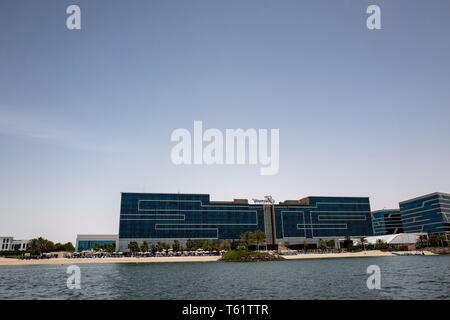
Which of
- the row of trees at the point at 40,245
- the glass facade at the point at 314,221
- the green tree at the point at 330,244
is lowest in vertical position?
the green tree at the point at 330,244

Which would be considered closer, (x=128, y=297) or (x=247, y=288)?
(x=128, y=297)

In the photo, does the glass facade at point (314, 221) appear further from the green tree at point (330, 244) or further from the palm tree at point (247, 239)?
the palm tree at point (247, 239)

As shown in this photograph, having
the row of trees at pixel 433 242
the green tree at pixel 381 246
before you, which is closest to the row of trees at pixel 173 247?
the green tree at pixel 381 246

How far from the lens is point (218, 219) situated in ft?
597

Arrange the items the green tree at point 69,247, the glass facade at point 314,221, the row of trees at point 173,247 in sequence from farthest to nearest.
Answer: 1. the glass facade at point 314,221
2. the green tree at point 69,247
3. the row of trees at point 173,247

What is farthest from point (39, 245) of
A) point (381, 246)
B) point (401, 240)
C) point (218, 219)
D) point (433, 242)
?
point (433, 242)

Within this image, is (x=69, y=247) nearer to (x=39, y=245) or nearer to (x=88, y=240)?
(x=88, y=240)

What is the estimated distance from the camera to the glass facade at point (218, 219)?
560 ft
